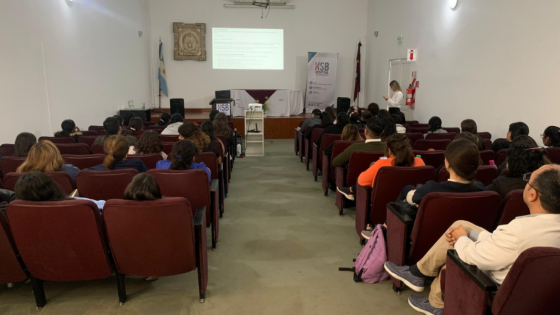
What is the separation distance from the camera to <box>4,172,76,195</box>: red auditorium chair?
8.57 feet

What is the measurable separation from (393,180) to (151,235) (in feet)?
6.00

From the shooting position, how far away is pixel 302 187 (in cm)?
517

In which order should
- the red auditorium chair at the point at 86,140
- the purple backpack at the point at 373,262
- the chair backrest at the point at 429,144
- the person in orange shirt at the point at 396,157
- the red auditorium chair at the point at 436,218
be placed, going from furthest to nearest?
the red auditorium chair at the point at 86,140 → the chair backrest at the point at 429,144 → the person in orange shirt at the point at 396,157 → the purple backpack at the point at 373,262 → the red auditorium chair at the point at 436,218

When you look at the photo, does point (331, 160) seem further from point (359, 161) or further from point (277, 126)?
point (277, 126)

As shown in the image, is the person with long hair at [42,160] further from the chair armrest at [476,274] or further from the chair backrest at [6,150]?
the chair armrest at [476,274]

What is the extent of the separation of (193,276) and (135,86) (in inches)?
323

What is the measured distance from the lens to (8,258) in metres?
2.09

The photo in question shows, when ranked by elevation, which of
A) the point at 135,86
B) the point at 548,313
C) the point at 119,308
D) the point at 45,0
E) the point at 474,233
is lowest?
the point at 119,308

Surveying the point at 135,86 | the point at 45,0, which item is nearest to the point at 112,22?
the point at 135,86

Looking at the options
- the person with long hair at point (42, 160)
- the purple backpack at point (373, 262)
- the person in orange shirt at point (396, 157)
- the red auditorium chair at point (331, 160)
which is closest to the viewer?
the purple backpack at point (373, 262)

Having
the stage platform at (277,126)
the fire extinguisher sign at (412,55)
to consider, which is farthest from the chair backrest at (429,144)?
the stage platform at (277,126)

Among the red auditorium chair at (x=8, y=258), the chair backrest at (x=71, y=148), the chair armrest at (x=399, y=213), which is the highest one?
the chair backrest at (x=71, y=148)

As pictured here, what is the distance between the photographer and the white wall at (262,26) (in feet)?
36.5

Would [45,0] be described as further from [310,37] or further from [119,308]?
[310,37]
